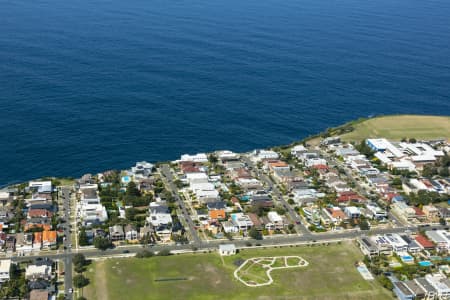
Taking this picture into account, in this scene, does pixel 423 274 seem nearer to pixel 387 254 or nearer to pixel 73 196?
pixel 387 254

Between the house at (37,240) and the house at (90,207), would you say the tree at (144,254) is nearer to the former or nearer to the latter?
the house at (90,207)

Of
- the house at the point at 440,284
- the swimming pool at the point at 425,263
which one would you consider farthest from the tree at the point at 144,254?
the swimming pool at the point at 425,263

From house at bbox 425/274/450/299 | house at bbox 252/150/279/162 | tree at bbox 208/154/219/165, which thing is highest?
tree at bbox 208/154/219/165

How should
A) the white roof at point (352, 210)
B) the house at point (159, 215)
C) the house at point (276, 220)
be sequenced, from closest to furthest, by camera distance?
the house at point (159, 215) < the house at point (276, 220) < the white roof at point (352, 210)

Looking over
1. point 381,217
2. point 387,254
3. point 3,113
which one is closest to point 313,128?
point 381,217

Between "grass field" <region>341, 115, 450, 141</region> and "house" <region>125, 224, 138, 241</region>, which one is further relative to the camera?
"grass field" <region>341, 115, 450, 141</region>

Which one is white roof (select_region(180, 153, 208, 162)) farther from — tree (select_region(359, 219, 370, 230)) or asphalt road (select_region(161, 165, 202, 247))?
tree (select_region(359, 219, 370, 230))

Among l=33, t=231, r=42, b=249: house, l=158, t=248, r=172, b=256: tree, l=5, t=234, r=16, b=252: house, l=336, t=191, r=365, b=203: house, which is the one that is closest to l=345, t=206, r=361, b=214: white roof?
l=336, t=191, r=365, b=203: house
